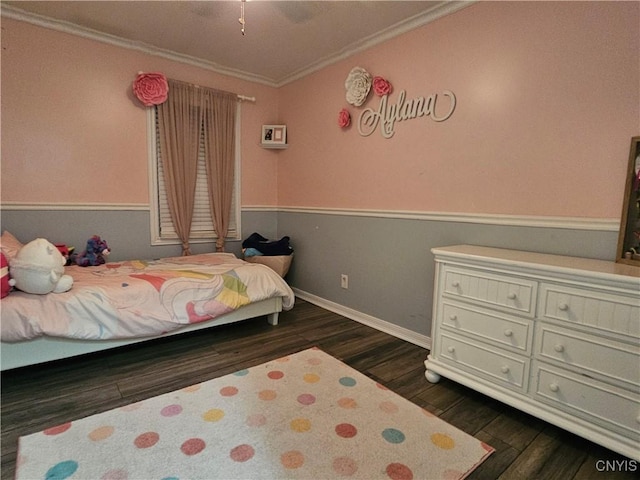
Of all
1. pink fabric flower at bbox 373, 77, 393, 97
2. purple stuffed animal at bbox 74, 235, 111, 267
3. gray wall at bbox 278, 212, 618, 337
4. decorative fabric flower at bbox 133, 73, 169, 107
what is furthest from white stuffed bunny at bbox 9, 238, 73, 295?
pink fabric flower at bbox 373, 77, 393, 97

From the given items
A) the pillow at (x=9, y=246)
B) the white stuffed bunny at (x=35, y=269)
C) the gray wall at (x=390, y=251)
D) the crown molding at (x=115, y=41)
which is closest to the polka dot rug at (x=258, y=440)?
the white stuffed bunny at (x=35, y=269)

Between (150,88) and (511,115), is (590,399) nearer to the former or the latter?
(511,115)

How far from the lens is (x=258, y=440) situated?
1465 millimetres

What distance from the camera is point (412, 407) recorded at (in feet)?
5.67

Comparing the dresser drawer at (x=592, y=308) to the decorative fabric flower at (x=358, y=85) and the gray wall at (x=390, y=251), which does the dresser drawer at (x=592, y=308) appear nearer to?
the gray wall at (x=390, y=251)

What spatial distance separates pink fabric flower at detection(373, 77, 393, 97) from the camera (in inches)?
103

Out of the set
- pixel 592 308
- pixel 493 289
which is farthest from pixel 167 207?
pixel 592 308

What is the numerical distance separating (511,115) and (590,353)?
1375 mm

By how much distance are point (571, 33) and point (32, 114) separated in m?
3.75

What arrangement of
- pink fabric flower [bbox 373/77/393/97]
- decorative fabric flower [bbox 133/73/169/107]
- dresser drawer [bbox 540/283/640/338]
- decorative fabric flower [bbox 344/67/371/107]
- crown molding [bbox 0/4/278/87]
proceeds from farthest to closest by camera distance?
decorative fabric flower [bbox 133/73/169/107]
decorative fabric flower [bbox 344/67/371/107]
pink fabric flower [bbox 373/77/393/97]
crown molding [bbox 0/4/278/87]
dresser drawer [bbox 540/283/640/338]

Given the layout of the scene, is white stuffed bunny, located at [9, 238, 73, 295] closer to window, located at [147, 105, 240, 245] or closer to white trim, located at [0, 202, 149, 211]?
white trim, located at [0, 202, 149, 211]

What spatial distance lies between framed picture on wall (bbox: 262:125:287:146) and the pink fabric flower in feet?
4.51

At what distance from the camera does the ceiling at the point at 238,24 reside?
7.57 ft

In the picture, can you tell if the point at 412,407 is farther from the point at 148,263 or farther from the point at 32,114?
the point at 32,114
